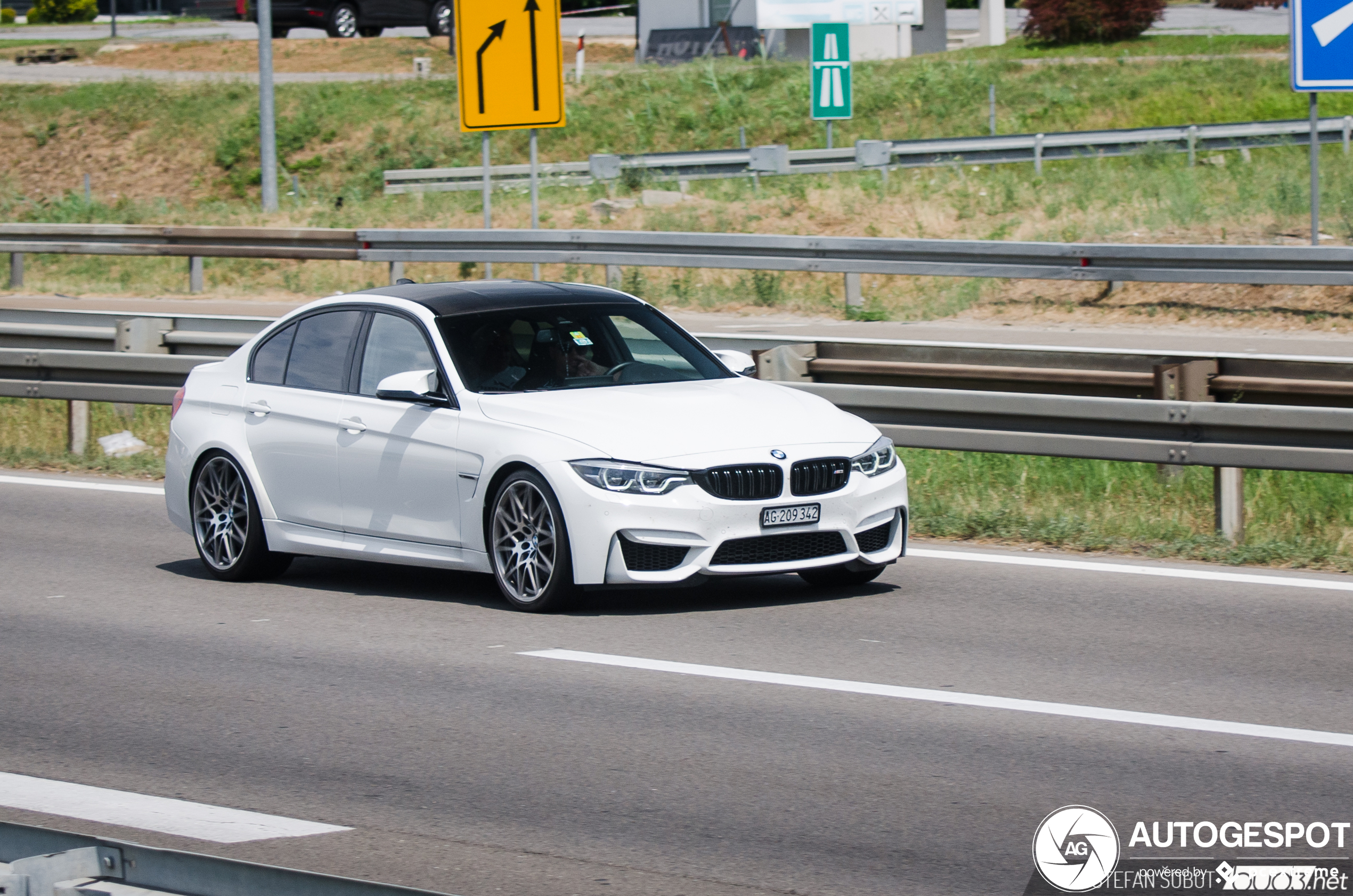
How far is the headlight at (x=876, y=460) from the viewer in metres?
8.49

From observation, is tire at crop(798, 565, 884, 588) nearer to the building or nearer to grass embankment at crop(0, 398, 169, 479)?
grass embankment at crop(0, 398, 169, 479)

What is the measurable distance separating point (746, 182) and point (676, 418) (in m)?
21.8

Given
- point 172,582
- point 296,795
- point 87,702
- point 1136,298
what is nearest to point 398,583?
point 172,582

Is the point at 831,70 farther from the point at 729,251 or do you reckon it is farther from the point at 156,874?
the point at 156,874

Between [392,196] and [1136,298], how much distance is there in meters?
17.3

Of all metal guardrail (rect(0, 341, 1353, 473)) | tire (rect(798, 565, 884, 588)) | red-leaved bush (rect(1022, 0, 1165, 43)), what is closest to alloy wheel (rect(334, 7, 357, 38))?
red-leaved bush (rect(1022, 0, 1165, 43))

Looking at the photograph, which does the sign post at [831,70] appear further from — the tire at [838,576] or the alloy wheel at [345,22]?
the alloy wheel at [345,22]

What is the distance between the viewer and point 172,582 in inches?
385

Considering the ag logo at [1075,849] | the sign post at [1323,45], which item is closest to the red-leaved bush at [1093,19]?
the sign post at [1323,45]

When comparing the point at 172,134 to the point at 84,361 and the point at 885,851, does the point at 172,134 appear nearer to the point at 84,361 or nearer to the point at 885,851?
the point at 84,361

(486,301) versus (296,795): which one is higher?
(486,301)

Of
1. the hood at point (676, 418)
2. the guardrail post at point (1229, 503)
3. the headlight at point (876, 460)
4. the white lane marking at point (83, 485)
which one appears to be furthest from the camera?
the white lane marking at point (83, 485)

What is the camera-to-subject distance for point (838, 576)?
909cm

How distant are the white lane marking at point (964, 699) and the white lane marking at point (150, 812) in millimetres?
2136
